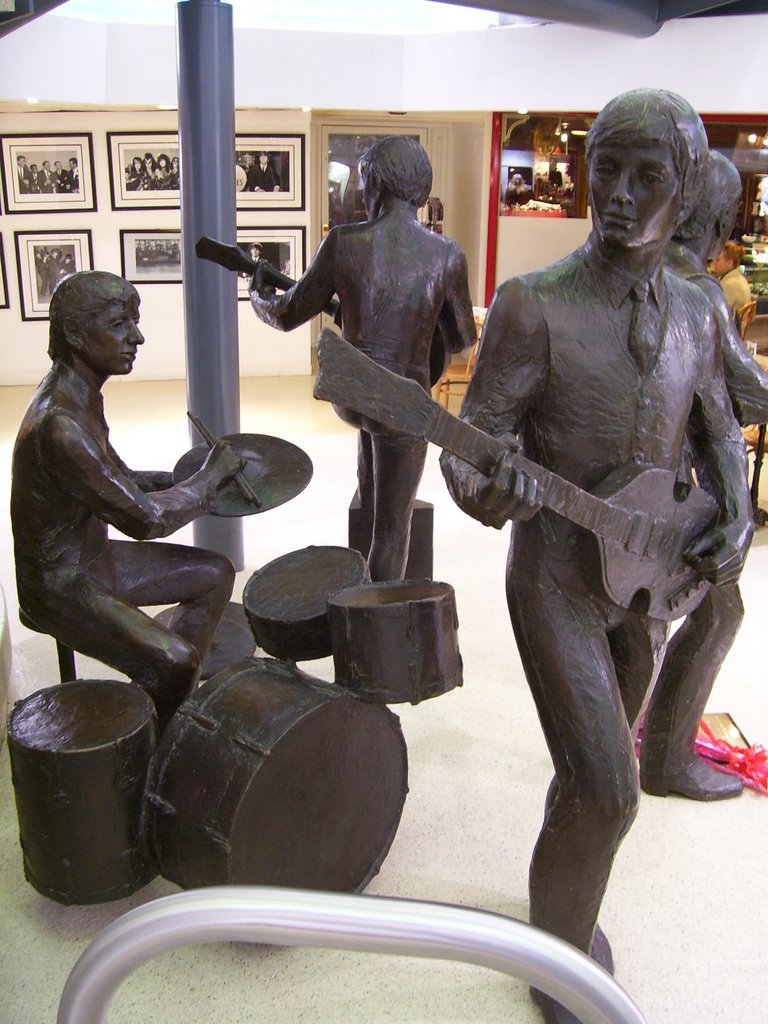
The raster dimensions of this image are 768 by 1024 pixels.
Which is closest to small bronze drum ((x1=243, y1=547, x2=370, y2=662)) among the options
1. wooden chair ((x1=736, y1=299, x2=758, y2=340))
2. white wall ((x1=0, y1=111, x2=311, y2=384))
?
wooden chair ((x1=736, y1=299, x2=758, y2=340))

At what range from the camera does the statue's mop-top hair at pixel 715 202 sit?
3.52 metres

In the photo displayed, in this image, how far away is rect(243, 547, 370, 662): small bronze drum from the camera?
10.2 ft

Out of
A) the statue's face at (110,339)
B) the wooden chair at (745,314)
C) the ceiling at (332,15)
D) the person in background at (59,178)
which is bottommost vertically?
the wooden chair at (745,314)

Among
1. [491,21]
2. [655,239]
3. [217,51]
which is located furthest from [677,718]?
[491,21]

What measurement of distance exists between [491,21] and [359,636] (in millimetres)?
6244

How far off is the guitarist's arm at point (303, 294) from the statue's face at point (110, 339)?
1.15 metres

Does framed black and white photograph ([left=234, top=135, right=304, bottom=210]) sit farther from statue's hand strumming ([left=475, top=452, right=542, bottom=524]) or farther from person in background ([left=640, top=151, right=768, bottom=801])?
statue's hand strumming ([left=475, top=452, right=542, bottom=524])

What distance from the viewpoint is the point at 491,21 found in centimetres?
764

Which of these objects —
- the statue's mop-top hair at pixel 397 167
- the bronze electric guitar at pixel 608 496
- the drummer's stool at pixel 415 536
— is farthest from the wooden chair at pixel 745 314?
the bronze electric guitar at pixel 608 496

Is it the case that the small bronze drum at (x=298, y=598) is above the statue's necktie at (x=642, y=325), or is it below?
below

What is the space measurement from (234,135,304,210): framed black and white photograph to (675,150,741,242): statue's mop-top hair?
6663mm

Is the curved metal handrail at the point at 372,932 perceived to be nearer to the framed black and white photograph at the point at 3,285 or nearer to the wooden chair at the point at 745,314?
the wooden chair at the point at 745,314

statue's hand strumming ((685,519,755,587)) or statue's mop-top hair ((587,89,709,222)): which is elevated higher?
statue's mop-top hair ((587,89,709,222))

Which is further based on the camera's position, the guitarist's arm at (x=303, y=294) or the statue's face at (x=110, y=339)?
the guitarist's arm at (x=303, y=294)
